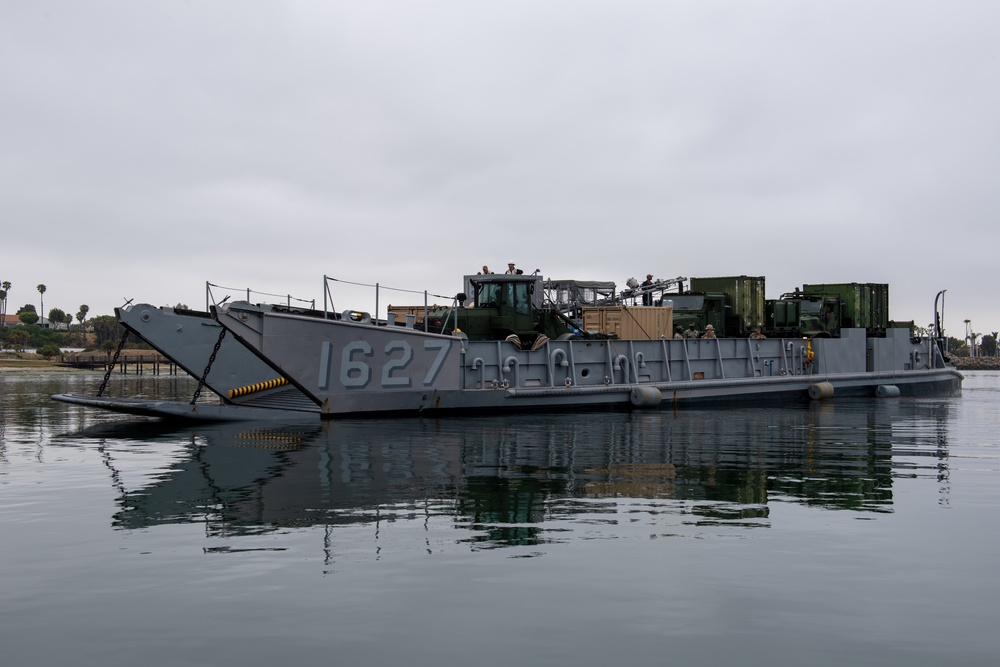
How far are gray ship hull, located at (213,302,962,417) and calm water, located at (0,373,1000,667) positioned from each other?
684cm

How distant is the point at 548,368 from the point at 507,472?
14649mm

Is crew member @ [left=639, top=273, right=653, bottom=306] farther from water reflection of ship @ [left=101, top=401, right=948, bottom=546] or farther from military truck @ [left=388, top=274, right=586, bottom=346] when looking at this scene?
water reflection of ship @ [left=101, top=401, right=948, bottom=546]

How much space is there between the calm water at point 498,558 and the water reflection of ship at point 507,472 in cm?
8

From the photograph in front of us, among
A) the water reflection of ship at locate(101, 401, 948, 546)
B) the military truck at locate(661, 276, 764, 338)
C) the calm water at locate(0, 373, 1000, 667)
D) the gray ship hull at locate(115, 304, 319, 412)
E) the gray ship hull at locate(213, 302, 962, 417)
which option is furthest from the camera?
the military truck at locate(661, 276, 764, 338)

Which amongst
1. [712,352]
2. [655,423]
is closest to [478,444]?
[655,423]

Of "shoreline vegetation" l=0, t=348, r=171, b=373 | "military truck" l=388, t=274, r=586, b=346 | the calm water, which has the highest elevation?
"military truck" l=388, t=274, r=586, b=346

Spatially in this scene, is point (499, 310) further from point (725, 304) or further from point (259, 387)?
point (725, 304)

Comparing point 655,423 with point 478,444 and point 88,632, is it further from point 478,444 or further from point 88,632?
point 88,632

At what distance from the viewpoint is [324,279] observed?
24.0m

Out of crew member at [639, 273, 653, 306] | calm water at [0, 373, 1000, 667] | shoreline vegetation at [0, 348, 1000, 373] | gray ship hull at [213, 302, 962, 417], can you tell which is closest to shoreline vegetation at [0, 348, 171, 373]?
shoreline vegetation at [0, 348, 1000, 373]

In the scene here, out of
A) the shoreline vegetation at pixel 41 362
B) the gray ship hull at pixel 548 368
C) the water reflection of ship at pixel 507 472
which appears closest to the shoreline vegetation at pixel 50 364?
the shoreline vegetation at pixel 41 362

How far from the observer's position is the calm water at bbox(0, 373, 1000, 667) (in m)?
5.98

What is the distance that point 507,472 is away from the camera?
14.0 metres

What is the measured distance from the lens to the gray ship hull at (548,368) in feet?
76.1
